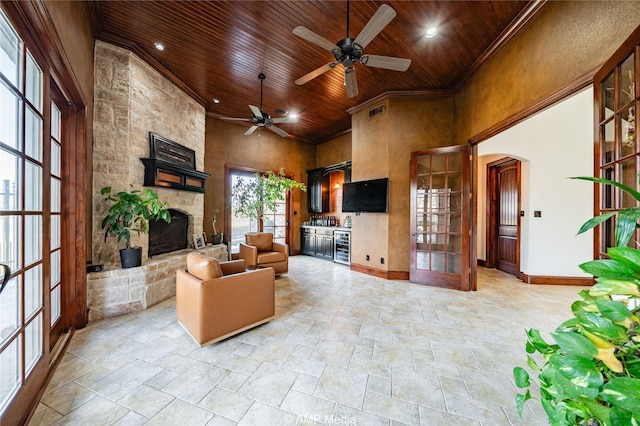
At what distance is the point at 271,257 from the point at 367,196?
Answer: 2234 mm

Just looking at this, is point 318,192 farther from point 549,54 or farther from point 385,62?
point 549,54

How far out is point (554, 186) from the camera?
427cm

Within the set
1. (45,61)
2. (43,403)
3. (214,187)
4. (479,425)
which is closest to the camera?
(479,425)

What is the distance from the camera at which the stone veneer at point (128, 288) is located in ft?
8.87

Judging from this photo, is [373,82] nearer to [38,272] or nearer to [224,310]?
[224,310]

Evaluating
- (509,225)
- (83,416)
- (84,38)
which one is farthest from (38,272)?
(509,225)

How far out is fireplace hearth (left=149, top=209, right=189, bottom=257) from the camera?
370 cm

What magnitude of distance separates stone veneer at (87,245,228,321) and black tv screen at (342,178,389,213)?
3.41 m

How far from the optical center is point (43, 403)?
1.54 metres

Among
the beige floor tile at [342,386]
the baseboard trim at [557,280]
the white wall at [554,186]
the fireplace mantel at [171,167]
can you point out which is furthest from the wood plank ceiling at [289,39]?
the baseboard trim at [557,280]

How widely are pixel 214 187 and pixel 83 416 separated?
467cm

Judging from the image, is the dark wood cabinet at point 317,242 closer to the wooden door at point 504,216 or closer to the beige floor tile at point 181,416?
the wooden door at point 504,216

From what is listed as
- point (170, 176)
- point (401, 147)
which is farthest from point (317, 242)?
point (170, 176)

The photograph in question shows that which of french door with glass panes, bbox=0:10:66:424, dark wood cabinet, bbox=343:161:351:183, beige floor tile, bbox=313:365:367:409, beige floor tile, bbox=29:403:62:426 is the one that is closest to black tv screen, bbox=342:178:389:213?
dark wood cabinet, bbox=343:161:351:183
